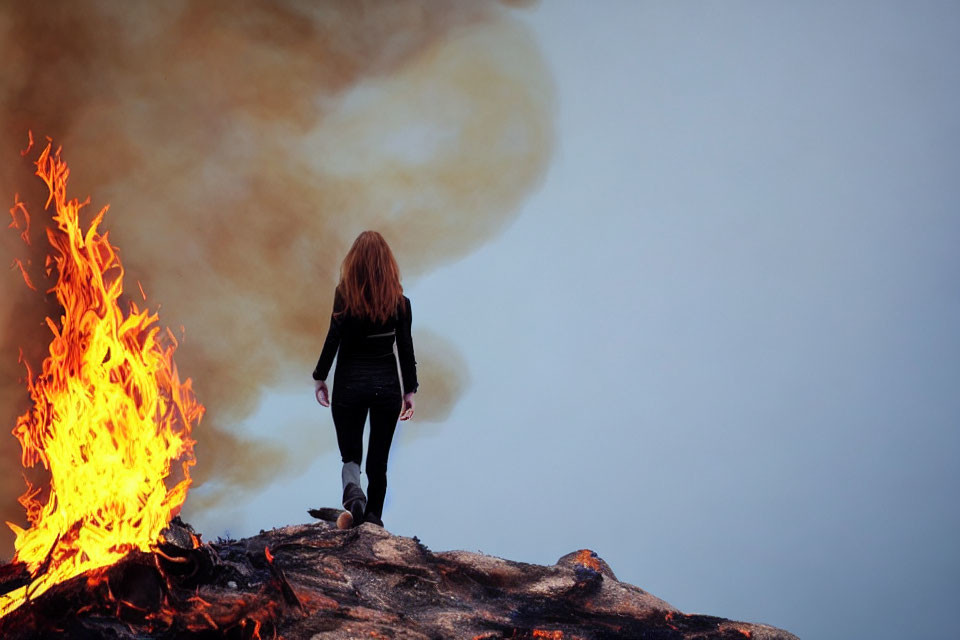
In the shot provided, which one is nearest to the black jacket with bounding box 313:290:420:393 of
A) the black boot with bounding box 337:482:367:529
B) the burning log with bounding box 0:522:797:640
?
the black boot with bounding box 337:482:367:529

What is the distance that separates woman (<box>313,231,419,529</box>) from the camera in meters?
5.53

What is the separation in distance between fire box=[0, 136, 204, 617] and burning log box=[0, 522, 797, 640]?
246 mm

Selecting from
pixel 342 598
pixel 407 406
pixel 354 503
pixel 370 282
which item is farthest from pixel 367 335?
pixel 342 598

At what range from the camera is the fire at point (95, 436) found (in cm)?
439

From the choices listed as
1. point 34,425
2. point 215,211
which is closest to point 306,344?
point 215,211

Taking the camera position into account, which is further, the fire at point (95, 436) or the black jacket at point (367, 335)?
the black jacket at point (367, 335)

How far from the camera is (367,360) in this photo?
5613mm

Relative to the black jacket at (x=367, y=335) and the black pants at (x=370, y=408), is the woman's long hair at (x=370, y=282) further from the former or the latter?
the black pants at (x=370, y=408)

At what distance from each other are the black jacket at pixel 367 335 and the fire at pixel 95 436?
3.41 ft

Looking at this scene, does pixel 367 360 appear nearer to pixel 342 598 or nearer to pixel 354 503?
pixel 354 503

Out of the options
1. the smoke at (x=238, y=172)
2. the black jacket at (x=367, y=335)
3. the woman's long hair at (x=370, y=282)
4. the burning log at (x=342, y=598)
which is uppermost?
the smoke at (x=238, y=172)

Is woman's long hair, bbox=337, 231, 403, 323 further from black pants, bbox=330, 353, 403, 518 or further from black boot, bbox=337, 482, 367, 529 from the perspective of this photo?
black boot, bbox=337, 482, 367, 529

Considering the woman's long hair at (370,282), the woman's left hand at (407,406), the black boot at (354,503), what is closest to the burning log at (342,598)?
the black boot at (354,503)

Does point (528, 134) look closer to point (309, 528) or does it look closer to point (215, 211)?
point (215, 211)
